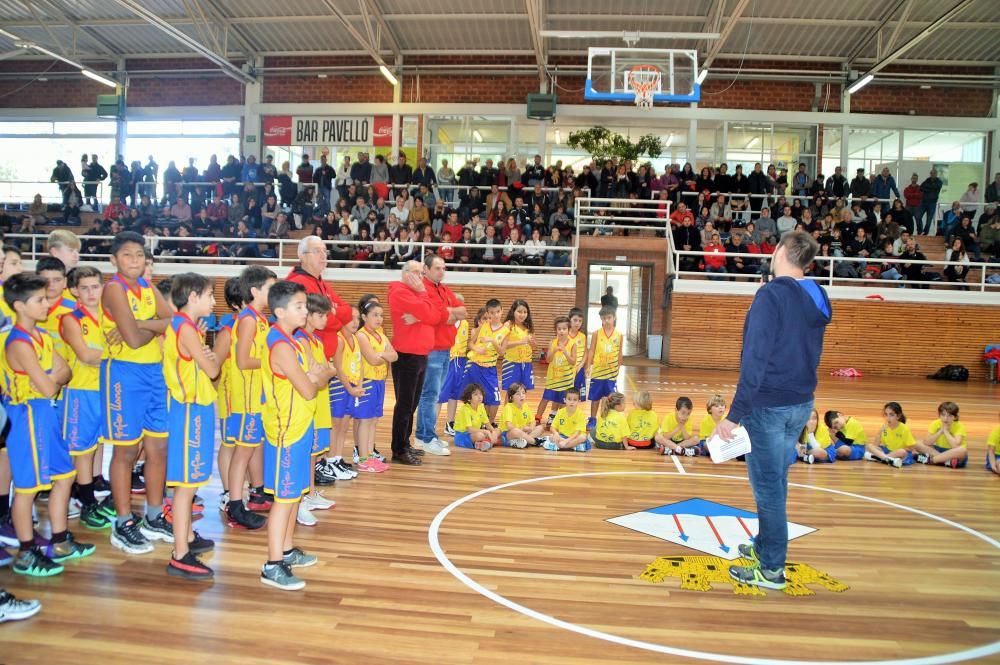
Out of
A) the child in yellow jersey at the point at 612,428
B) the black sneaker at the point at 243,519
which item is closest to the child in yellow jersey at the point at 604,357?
the child in yellow jersey at the point at 612,428

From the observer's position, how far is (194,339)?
13.5 feet

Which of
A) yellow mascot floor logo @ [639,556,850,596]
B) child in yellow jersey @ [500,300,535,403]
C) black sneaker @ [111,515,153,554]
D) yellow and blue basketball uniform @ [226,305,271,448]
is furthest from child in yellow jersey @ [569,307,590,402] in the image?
black sneaker @ [111,515,153,554]

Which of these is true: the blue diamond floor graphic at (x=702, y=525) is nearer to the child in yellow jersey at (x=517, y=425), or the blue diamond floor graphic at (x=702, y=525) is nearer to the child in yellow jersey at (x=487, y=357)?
the child in yellow jersey at (x=517, y=425)

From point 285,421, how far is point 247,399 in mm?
1274

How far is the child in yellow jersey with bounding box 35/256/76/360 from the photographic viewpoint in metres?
4.56

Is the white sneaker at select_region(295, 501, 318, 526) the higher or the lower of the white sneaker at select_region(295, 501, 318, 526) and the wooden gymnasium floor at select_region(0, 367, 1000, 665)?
the higher

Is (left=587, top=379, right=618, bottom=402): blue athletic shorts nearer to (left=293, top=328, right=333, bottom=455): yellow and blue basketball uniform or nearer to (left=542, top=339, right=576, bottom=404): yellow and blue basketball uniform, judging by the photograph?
(left=542, top=339, right=576, bottom=404): yellow and blue basketball uniform

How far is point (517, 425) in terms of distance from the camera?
8055mm

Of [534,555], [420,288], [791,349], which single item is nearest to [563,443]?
[420,288]

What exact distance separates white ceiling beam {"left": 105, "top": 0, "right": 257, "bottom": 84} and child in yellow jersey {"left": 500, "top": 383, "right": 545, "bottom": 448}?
1304 cm

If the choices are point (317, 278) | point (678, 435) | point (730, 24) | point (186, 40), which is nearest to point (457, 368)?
point (678, 435)

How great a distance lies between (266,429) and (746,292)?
14.0m

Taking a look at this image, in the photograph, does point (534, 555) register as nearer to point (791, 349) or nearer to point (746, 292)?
point (791, 349)

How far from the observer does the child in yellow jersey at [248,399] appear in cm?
464
